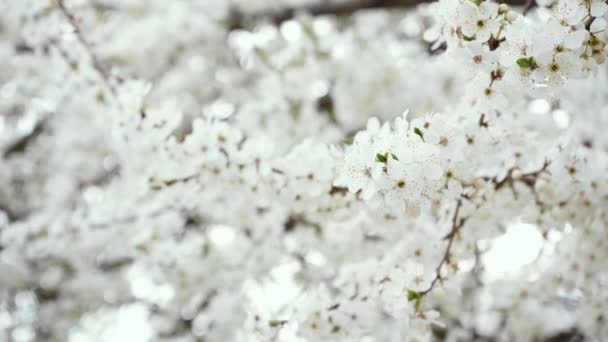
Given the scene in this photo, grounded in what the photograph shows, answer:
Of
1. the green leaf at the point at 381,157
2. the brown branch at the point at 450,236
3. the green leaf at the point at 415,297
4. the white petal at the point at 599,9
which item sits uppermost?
the white petal at the point at 599,9

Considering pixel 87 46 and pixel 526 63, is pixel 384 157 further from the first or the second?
pixel 87 46

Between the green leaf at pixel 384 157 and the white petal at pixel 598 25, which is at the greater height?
the white petal at pixel 598 25

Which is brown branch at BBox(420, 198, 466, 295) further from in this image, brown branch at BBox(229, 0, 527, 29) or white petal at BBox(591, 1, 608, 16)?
brown branch at BBox(229, 0, 527, 29)

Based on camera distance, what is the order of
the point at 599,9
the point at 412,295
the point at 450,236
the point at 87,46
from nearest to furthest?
the point at 599,9
the point at 412,295
the point at 450,236
the point at 87,46

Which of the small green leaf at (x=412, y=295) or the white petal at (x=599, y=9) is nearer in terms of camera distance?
the white petal at (x=599, y=9)

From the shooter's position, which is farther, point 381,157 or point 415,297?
point 415,297

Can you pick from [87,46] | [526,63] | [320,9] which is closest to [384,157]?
[526,63]

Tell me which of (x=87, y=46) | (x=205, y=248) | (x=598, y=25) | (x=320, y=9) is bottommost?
(x=205, y=248)

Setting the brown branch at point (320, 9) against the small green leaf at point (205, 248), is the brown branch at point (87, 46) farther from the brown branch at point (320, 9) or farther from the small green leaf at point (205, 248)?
the brown branch at point (320, 9)

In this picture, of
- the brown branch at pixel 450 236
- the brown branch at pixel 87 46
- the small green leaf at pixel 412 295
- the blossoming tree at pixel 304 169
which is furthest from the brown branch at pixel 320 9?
the small green leaf at pixel 412 295
